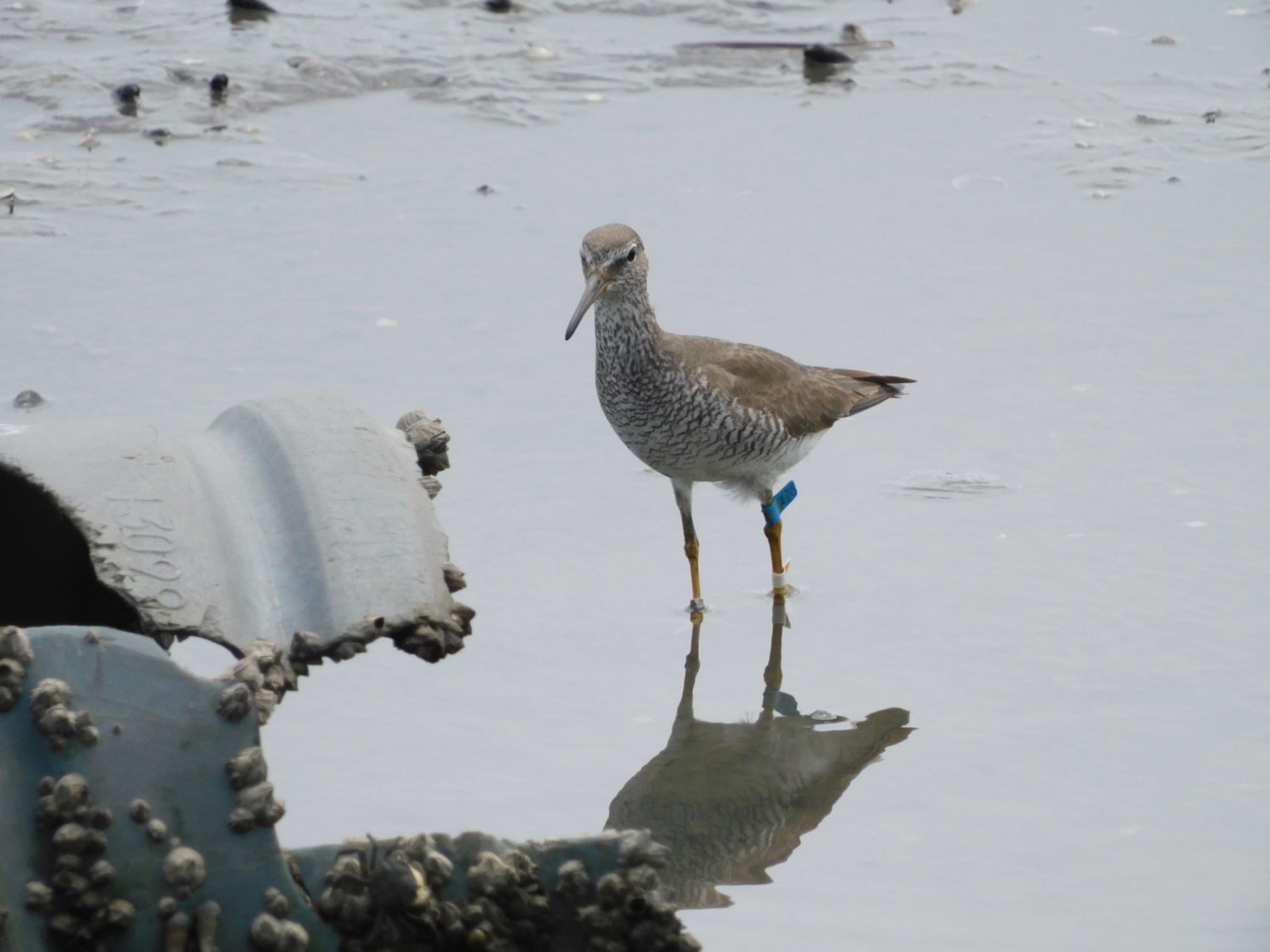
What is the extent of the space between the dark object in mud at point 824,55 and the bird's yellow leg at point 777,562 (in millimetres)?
5735

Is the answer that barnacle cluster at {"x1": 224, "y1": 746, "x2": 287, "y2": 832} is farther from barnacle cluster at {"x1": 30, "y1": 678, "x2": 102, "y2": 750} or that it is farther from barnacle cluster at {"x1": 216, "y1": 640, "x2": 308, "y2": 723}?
barnacle cluster at {"x1": 30, "y1": 678, "x2": 102, "y2": 750}

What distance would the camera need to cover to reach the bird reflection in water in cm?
407

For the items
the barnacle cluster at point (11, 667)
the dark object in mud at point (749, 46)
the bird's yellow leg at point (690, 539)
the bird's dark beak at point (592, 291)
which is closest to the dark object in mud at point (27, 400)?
the bird's dark beak at point (592, 291)

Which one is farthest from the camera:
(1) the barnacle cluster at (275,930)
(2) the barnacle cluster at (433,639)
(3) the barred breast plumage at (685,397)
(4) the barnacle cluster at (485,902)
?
(3) the barred breast plumage at (685,397)

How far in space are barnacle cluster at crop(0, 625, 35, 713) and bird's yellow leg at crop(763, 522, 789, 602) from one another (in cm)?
330

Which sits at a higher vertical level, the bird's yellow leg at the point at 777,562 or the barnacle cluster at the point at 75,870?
the barnacle cluster at the point at 75,870

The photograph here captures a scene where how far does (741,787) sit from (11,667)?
2.36 metres

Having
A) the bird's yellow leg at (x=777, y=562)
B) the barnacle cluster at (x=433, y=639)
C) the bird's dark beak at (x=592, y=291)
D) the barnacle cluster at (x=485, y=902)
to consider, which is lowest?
the bird's yellow leg at (x=777, y=562)

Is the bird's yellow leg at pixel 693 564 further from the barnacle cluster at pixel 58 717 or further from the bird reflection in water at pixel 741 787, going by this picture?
the barnacle cluster at pixel 58 717

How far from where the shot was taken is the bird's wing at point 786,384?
6098mm

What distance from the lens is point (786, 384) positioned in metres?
6.23

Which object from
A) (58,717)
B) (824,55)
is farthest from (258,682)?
(824,55)

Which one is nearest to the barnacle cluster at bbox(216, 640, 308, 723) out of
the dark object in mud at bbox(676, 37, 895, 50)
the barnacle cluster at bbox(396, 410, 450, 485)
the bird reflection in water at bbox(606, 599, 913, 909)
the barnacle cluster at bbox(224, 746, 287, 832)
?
the barnacle cluster at bbox(224, 746, 287, 832)

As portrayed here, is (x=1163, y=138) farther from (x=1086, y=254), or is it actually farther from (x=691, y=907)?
(x=691, y=907)
